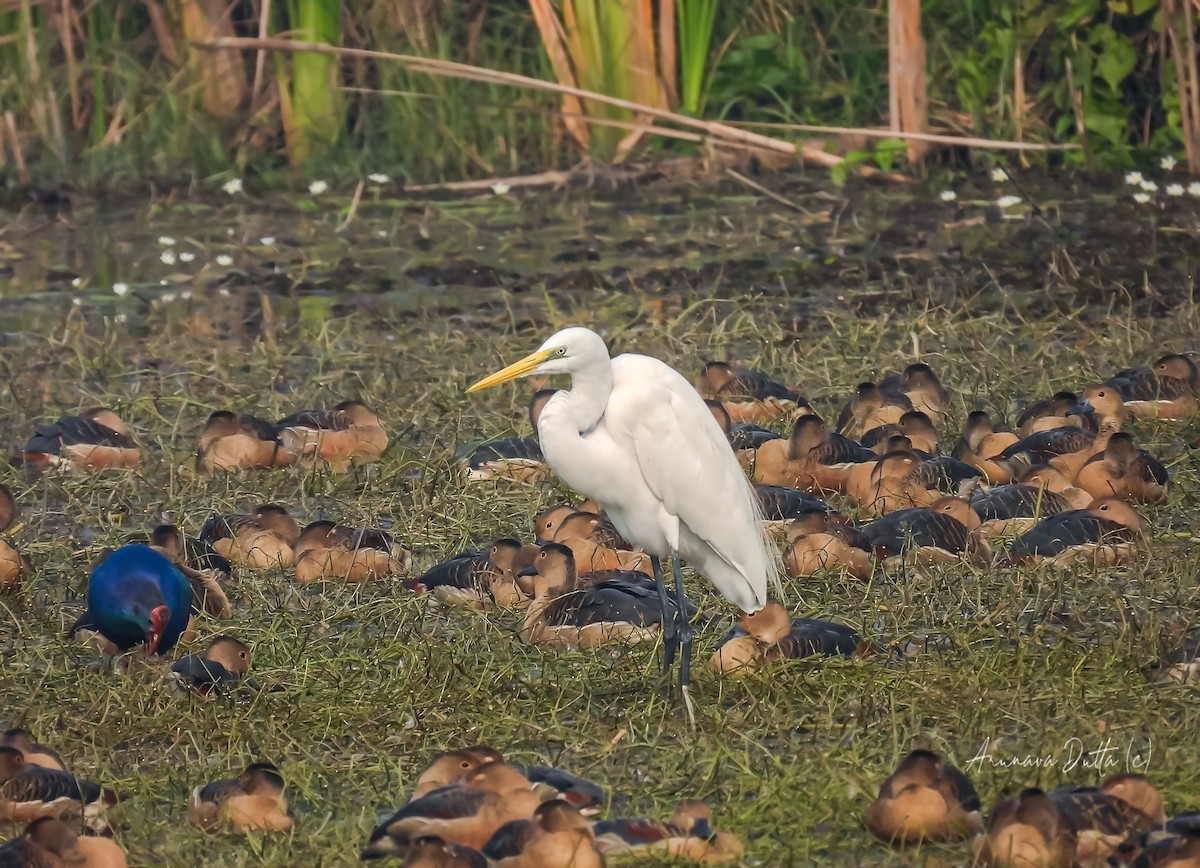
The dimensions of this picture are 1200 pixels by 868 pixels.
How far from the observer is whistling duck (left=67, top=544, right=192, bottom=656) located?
4637 mm

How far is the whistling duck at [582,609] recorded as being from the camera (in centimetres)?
462

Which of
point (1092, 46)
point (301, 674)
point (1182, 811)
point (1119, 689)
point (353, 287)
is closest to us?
point (1182, 811)

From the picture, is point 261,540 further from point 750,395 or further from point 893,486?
point 750,395

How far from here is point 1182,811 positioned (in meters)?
3.63

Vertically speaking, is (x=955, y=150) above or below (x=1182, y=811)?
below

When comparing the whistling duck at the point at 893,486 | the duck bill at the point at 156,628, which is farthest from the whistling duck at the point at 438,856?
the whistling duck at the point at 893,486

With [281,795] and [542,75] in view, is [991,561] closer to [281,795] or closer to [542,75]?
[281,795]

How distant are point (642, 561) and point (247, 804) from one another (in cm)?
192

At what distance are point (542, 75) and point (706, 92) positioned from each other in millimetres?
921

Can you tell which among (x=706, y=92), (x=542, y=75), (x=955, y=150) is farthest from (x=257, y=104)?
(x=955, y=150)

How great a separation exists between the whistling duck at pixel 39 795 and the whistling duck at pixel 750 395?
3.17 m

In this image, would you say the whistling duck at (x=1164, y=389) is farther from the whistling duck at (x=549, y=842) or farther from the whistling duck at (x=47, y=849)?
the whistling duck at (x=47, y=849)

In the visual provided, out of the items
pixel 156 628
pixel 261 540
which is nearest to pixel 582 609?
pixel 156 628

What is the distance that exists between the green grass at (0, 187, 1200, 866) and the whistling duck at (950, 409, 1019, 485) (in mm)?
380
